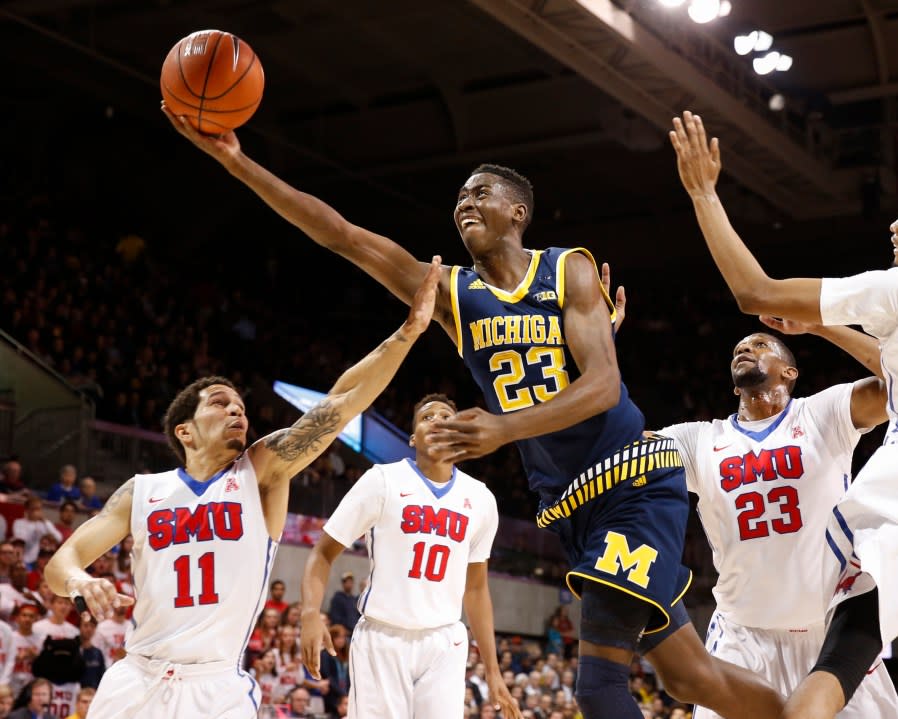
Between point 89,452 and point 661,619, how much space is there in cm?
1133

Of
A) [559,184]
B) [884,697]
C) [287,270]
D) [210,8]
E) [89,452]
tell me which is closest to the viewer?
[884,697]

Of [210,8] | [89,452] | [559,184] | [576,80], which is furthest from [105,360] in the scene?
[559,184]

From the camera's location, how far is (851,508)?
149 inches

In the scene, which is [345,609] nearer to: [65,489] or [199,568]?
[65,489]

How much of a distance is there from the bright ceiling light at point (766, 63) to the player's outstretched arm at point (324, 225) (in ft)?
46.0

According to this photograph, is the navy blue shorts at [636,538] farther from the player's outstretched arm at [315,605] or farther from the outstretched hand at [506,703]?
the outstretched hand at [506,703]

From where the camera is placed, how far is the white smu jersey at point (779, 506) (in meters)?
5.23

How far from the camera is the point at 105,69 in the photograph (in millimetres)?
20422

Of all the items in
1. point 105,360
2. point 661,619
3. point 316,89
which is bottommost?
point 661,619

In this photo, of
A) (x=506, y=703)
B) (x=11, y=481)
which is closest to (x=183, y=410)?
(x=506, y=703)

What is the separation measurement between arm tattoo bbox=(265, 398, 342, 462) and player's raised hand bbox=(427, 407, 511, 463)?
181cm

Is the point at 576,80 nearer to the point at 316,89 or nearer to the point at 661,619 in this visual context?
the point at 316,89

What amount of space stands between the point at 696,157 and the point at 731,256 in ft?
1.34

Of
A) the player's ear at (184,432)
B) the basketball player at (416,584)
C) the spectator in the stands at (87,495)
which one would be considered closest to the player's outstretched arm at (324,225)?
the player's ear at (184,432)
